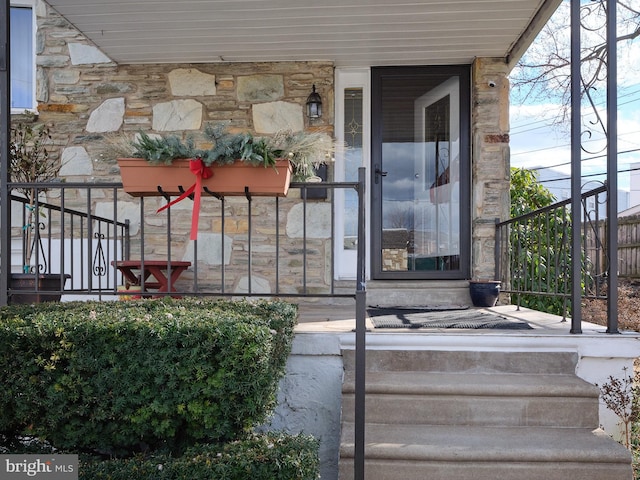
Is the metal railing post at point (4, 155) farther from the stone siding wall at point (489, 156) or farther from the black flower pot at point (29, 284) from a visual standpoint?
the stone siding wall at point (489, 156)

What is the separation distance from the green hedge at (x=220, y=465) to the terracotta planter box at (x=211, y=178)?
1243 millimetres

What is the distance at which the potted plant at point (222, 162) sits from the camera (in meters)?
2.68

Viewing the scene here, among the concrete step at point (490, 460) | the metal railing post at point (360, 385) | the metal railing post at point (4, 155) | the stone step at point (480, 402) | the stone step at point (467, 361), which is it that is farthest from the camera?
the metal railing post at point (4, 155)

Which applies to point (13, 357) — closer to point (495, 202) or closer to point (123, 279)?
point (123, 279)

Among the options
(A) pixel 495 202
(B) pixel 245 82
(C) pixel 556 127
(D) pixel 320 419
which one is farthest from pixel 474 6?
(C) pixel 556 127

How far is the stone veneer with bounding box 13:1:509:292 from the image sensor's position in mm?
4758

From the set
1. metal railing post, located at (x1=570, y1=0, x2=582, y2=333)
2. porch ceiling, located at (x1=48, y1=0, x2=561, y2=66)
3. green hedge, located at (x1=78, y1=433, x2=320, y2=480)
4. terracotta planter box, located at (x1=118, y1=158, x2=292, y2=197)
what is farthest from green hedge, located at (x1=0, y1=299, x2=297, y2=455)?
porch ceiling, located at (x1=48, y1=0, x2=561, y2=66)

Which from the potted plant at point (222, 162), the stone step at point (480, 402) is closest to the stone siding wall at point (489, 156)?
the stone step at point (480, 402)

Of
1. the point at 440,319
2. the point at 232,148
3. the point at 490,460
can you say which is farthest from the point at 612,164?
the point at 232,148

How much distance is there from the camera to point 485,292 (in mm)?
4449

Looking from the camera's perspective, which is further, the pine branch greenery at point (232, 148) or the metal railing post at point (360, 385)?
the pine branch greenery at point (232, 148)

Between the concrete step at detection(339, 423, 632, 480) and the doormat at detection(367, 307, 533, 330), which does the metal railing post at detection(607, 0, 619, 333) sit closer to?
the doormat at detection(367, 307, 533, 330)

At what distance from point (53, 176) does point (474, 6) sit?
3.54 metres

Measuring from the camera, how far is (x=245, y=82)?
487 centimetres
